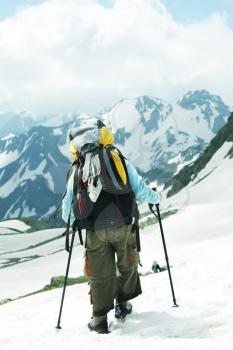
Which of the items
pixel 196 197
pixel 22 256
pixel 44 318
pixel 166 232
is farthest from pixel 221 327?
pixel 22 256

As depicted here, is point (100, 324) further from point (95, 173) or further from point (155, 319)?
point (95, 173)

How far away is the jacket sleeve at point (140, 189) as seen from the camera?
8133 millimetres

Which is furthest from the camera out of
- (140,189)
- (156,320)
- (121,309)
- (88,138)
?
(121,309)

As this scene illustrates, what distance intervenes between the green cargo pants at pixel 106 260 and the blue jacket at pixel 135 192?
2.08 feet

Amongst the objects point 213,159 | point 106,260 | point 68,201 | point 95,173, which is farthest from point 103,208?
point 213,159

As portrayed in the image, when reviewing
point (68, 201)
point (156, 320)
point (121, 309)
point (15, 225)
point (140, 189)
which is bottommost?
point (156, 320)

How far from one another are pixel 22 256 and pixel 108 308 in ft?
246

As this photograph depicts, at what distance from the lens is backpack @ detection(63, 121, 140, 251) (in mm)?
7863

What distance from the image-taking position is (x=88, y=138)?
8016mm

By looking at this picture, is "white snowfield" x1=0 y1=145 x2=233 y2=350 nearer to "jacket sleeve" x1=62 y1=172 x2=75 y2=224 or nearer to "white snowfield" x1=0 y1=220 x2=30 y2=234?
"jacket sleeve" x1=62 y1=172 x2=75 y2=224

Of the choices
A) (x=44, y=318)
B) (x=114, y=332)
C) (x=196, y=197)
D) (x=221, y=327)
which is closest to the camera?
(x=221, y=327)

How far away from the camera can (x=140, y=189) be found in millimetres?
8289

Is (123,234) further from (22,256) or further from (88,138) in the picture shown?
(22,256)

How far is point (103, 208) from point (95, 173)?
23.1 inches
